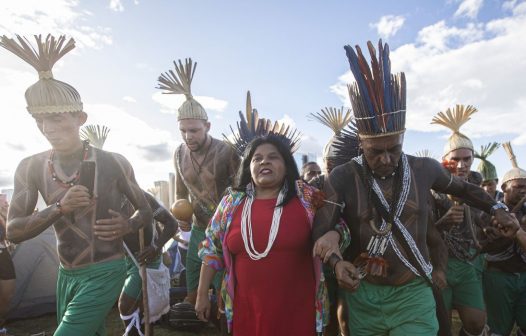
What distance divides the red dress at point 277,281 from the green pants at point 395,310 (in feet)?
1.15

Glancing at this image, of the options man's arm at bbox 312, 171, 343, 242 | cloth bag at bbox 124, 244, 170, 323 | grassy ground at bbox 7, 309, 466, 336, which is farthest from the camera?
grassy ground at bbox 7, 309, 466, 336

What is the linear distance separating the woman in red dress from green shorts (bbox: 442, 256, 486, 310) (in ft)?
7.13

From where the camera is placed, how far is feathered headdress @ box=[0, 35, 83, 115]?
3.13 m

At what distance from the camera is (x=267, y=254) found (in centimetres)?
273

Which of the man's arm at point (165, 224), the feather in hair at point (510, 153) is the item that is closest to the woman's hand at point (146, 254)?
the man's arm at point (165, 224)

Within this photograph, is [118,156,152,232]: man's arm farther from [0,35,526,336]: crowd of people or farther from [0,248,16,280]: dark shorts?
[0,248,16,280]: dark shorts

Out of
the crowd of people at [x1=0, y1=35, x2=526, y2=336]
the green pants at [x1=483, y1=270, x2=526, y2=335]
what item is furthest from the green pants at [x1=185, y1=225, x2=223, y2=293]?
the green pants at [x1=483, y1=270, x2=526, y2=335]

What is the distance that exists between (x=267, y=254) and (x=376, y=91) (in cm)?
131

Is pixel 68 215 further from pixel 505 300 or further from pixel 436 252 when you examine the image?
pixel 505 300

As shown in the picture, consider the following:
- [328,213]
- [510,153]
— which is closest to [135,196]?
[328,213]

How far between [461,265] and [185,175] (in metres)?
3.19

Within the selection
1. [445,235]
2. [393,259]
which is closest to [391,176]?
[393,259]

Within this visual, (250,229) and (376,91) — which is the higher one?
(376,91)

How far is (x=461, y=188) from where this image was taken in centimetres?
300
